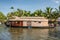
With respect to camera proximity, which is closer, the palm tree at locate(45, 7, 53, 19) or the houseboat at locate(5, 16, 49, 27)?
the houseboat at locate(5, 16, 49, 27)

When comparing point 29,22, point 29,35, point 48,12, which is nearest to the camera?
point 29,35

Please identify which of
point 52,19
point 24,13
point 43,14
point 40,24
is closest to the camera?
point 40,24

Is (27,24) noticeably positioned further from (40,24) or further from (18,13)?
(18,13)

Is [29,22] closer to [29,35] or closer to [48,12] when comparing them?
[48,12]

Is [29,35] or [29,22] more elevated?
[29,35]

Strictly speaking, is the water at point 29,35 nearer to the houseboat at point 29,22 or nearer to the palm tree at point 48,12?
the houseboat at point 29,22

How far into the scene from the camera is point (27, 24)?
151 ft

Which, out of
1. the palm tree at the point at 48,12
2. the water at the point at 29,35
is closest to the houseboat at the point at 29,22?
the palm tree at the point at 48,12

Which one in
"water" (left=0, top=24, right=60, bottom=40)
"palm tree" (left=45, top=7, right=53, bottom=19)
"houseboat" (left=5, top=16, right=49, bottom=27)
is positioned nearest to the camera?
"water" (left=0, top=24, right=60, bottom=40)

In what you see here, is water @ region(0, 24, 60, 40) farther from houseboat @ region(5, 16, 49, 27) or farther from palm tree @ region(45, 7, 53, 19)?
palm tree @ region(45, 7, 53, 19)

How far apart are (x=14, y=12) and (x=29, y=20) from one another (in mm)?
14937

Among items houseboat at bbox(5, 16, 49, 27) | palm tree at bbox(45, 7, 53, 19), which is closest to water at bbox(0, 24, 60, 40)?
houseboat at bbox(5, 16, 49, 27)

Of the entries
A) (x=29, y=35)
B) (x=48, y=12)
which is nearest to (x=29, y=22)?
(x=48, y=12)

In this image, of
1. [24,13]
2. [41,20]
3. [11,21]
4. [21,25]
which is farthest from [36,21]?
[24,13]
